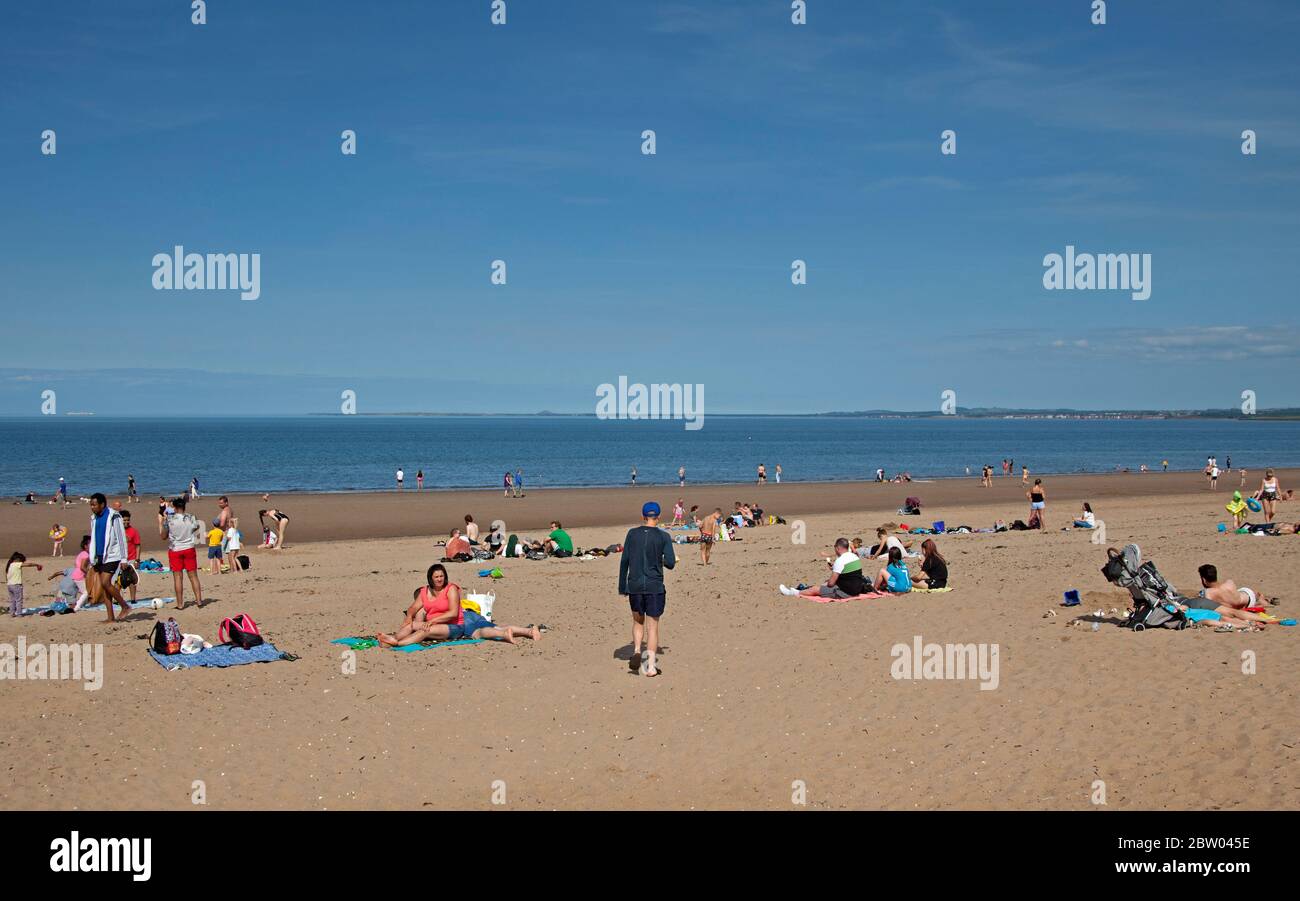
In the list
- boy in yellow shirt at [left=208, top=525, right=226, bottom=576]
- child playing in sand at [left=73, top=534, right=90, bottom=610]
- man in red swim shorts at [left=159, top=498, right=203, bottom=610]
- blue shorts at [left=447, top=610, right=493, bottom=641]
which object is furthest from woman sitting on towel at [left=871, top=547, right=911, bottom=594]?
boy in yellow shirt at [left=208, top=525, right=226, bottom=576]

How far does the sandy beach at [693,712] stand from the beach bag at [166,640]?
0.32m

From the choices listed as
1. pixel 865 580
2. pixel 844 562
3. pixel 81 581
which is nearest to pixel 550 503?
pixel 81 581

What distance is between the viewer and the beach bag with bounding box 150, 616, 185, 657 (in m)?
11.4

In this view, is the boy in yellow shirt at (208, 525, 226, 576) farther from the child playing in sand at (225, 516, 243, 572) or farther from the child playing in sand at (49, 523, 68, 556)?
the child playing in sand at (49, 523, 68, 556)

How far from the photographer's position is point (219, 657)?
37.1 ft

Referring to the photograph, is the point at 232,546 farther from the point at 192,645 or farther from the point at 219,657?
the point at 219,657

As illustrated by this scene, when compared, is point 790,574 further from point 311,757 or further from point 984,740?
point 311,757

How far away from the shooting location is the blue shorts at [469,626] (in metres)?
12.5

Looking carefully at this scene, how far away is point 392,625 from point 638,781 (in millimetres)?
6980

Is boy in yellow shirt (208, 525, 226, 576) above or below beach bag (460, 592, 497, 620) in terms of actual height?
above

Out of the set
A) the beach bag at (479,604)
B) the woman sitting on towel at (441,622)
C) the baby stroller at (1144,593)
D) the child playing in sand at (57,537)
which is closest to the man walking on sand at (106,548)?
the woman sitting on towel at (441,622)
